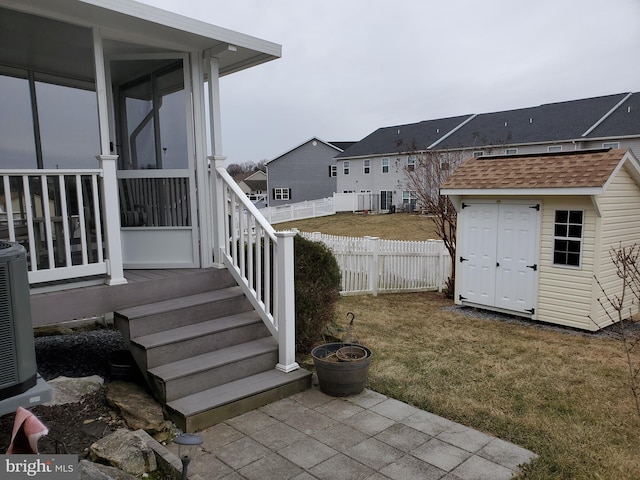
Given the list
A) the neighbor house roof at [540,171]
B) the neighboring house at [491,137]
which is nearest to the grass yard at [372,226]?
the neighboring house at [491,137]

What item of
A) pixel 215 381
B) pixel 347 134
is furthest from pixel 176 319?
pixel 347 134

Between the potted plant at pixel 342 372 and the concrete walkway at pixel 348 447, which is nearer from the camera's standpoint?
the concrete walkway at pixel 348 447

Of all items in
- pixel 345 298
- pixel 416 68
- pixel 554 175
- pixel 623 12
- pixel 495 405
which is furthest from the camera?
pixel 416 68

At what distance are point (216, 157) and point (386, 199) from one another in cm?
2352

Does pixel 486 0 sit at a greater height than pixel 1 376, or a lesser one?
greater

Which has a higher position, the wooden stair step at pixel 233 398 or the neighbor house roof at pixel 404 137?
the neighbor house roof at pixel 404 137

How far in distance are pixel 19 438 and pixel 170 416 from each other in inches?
51.6

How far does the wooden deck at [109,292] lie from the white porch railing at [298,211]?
720 inches

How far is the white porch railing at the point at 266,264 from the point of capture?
372 centimetres

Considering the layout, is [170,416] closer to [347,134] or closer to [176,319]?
[176,319]

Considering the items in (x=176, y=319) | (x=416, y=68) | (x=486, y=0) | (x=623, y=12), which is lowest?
(x=176, y=319)

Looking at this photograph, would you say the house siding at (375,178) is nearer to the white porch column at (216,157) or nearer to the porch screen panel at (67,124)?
the white porch column at (216,157)

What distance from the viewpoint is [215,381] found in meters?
Answer: 3.51

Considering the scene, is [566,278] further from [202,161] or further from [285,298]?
[202,161]
